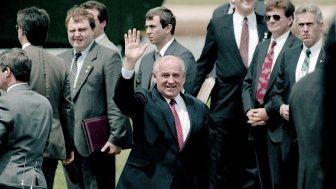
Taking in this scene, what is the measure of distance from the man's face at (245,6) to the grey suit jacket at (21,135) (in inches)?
117

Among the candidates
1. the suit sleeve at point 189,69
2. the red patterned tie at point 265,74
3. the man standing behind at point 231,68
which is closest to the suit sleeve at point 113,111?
the suit sleeve at point 189,69

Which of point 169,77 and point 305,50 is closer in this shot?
point 169,77

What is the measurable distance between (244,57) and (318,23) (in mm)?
1222

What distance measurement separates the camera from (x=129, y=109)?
22.8 feet

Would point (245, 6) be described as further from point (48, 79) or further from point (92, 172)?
point (48, 79)

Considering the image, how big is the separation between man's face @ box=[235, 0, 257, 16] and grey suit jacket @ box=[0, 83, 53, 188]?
2.97 m

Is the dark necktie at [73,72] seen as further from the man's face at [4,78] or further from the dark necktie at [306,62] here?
the dark necktie at [306,62]

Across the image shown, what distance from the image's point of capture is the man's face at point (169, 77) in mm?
7152

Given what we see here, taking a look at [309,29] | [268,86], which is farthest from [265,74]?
[309,29]

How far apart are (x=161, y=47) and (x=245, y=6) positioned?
967 mm

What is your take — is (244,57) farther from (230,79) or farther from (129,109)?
(129,109)

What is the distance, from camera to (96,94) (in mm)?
8750

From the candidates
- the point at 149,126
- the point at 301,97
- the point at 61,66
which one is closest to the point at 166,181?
the point at 149,126

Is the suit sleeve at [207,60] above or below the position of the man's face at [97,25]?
below
